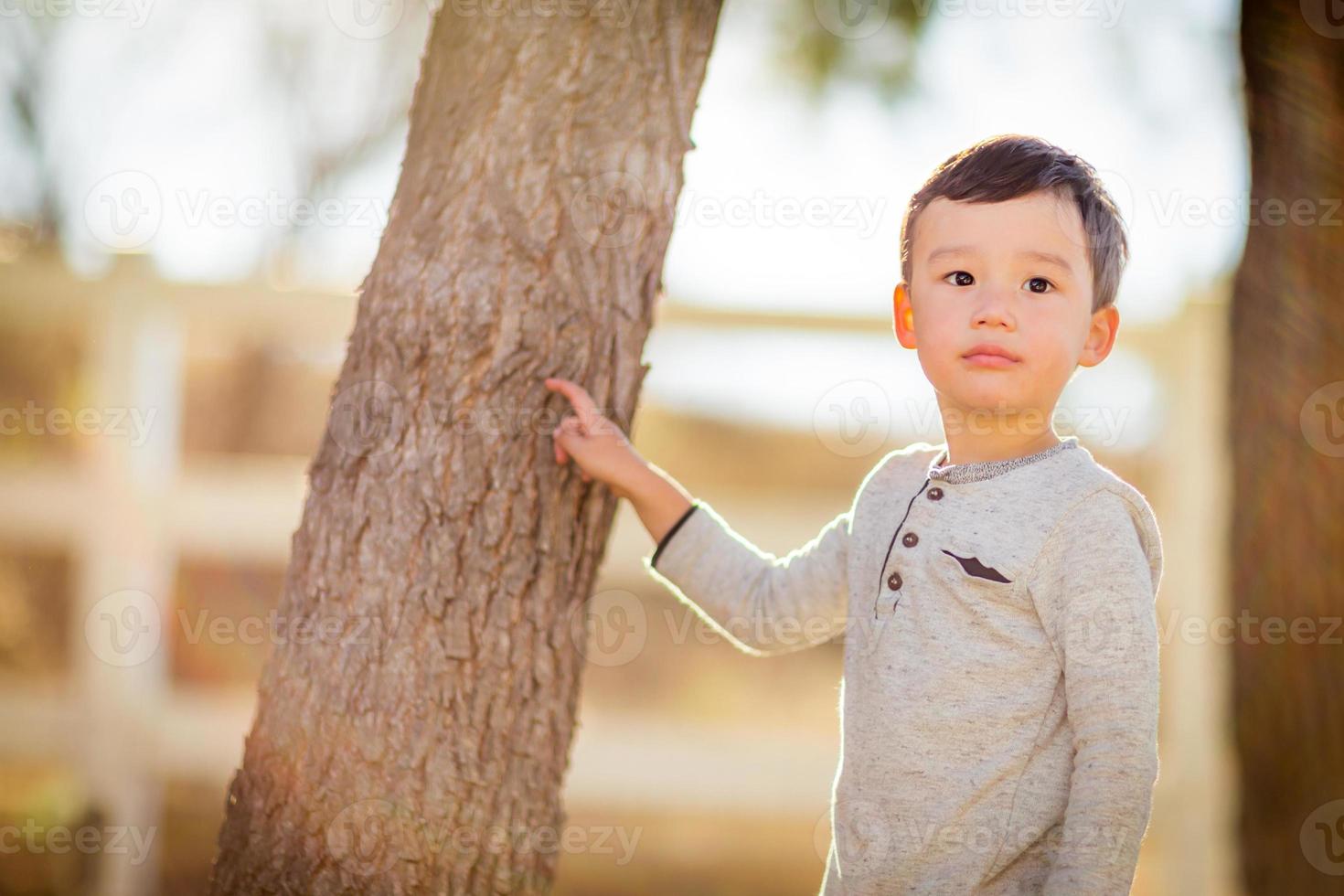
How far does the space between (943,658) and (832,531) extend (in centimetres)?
36

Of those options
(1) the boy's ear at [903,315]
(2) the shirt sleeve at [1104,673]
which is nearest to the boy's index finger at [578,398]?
(1) the boy's ear at [903,315]

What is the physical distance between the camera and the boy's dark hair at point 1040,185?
4.88ft

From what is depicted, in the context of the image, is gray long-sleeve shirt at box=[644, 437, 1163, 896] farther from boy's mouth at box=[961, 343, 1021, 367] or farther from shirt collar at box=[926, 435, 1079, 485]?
boy's mouth at box=[961, 343, 1021, 367]

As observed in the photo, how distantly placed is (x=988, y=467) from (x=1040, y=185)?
1.33 feet

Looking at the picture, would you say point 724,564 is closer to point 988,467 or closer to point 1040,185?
point 988,467

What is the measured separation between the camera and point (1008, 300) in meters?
1.46

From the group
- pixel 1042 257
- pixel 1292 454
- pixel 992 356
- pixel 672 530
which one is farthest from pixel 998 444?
pixel 1292 454

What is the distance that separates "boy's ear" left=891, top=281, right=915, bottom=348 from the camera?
1.64 metres

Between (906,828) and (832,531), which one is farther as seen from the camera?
(832,531)

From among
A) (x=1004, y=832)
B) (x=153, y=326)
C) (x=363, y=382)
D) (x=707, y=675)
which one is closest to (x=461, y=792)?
(x=363, y=382)

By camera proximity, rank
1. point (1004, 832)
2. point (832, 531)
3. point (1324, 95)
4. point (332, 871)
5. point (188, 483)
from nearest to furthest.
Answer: point (1004, 832)
point (332, 871)
point (832, 531)
point (1324, 95)
point (188, 483)

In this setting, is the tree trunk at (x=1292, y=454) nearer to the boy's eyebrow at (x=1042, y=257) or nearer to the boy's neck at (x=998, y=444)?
the boy's neck at (x=998, y=444)

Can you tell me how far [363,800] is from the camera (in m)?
1.56

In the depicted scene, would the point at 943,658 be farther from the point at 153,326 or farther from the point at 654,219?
the point at 153,326
